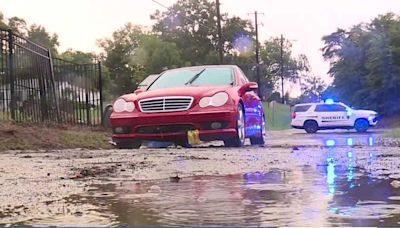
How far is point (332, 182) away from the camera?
4543 millimetres

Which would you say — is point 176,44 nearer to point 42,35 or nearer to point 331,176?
point 42,35

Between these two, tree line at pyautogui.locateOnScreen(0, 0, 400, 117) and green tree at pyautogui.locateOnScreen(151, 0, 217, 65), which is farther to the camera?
green tree at pyautogui.locateOnScreen(151, 0, 217, 65)

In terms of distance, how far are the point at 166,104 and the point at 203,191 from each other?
16.0ft

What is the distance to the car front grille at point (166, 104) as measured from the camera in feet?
29.2

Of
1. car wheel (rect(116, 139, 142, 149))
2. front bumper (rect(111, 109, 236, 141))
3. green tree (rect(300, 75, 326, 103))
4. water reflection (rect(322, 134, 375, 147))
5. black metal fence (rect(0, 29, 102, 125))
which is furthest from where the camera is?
green tree (rect(300, 75, 326, 103))

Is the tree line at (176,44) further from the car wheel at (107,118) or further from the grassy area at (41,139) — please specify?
the grassy area at (41,139)

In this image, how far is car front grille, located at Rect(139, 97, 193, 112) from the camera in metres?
8.91

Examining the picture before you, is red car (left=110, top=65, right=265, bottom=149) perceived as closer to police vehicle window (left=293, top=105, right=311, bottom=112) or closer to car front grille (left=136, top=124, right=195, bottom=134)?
car front grille (left=136, top=124, right=195, bottom=134)

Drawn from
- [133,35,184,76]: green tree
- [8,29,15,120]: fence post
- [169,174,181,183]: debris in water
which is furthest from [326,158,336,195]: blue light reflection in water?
[133,35,184,76]: green tree

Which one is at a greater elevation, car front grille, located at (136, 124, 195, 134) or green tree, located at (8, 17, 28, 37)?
green tree, located at (8, 17, 28, 37)

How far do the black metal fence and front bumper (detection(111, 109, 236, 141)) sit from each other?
415 cm

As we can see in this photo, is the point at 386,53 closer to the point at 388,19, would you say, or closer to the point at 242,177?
the point at 388,19

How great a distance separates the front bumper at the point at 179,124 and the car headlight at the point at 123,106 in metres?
0.10

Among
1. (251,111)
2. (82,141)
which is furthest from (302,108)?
(82,141)
